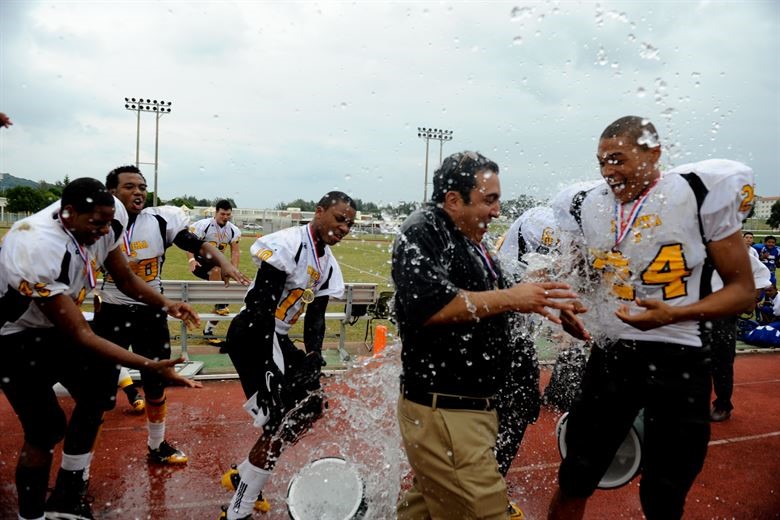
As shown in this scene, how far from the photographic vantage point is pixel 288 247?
3.43 meters

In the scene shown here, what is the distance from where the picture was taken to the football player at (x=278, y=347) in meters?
3.23

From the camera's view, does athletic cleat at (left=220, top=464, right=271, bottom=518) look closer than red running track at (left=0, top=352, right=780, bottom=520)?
Yes

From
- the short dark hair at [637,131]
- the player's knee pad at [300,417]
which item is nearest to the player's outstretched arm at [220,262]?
the player's knee pad at [300,417]

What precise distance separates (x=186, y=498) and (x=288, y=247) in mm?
1879

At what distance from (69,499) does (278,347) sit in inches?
60.4

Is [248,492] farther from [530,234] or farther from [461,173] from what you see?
[530,234]

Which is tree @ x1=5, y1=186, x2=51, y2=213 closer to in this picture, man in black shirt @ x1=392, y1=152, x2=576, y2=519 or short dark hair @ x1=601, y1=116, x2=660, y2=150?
man in black shirt @ x1=392, y1=152, x2=576, y2=519

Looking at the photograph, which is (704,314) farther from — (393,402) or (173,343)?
(173,343)

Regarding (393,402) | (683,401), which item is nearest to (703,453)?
(683,401)

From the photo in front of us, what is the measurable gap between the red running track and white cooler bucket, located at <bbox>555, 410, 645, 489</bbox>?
63cm

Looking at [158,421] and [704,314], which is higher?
[704,314]

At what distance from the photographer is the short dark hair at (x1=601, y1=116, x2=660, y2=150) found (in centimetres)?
251

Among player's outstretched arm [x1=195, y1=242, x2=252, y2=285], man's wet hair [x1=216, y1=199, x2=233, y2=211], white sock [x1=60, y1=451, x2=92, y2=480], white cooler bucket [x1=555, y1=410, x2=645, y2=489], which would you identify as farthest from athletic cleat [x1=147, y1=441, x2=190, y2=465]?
man's wet hair [x1=216, y1=199, x2=233, y2=211]

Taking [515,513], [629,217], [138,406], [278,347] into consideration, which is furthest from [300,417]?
[138,406]
